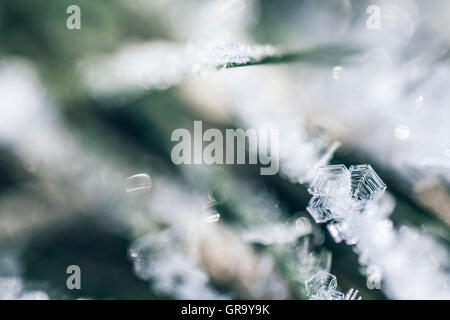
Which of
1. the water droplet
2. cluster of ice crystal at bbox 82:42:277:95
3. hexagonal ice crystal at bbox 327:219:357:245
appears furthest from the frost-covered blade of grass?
hexagonal ice crystal at bbox 327:219:357:245

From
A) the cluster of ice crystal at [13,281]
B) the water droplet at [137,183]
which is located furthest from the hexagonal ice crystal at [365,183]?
the cluster of ice crystal at [13,281]

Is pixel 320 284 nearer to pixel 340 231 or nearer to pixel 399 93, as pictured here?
pixel 340 231

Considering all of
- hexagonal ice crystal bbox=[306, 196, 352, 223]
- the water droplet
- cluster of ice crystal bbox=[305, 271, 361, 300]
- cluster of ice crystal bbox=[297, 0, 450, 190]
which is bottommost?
cluster of ice crystal bbox=[305, 271, 361, 300]

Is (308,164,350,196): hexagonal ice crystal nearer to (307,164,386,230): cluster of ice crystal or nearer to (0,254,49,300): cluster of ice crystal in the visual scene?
(307,164,386,230): cluster of ice crystal

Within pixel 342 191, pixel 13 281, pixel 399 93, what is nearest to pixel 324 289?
pixel 342 191

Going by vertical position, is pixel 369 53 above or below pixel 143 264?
above

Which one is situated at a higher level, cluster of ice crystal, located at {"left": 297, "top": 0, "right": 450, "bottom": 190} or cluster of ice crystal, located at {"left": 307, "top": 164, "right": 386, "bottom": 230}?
cluster of ice crystal, located at {"left": 297, "top": 0, "right": 450, "bottom": 190}
